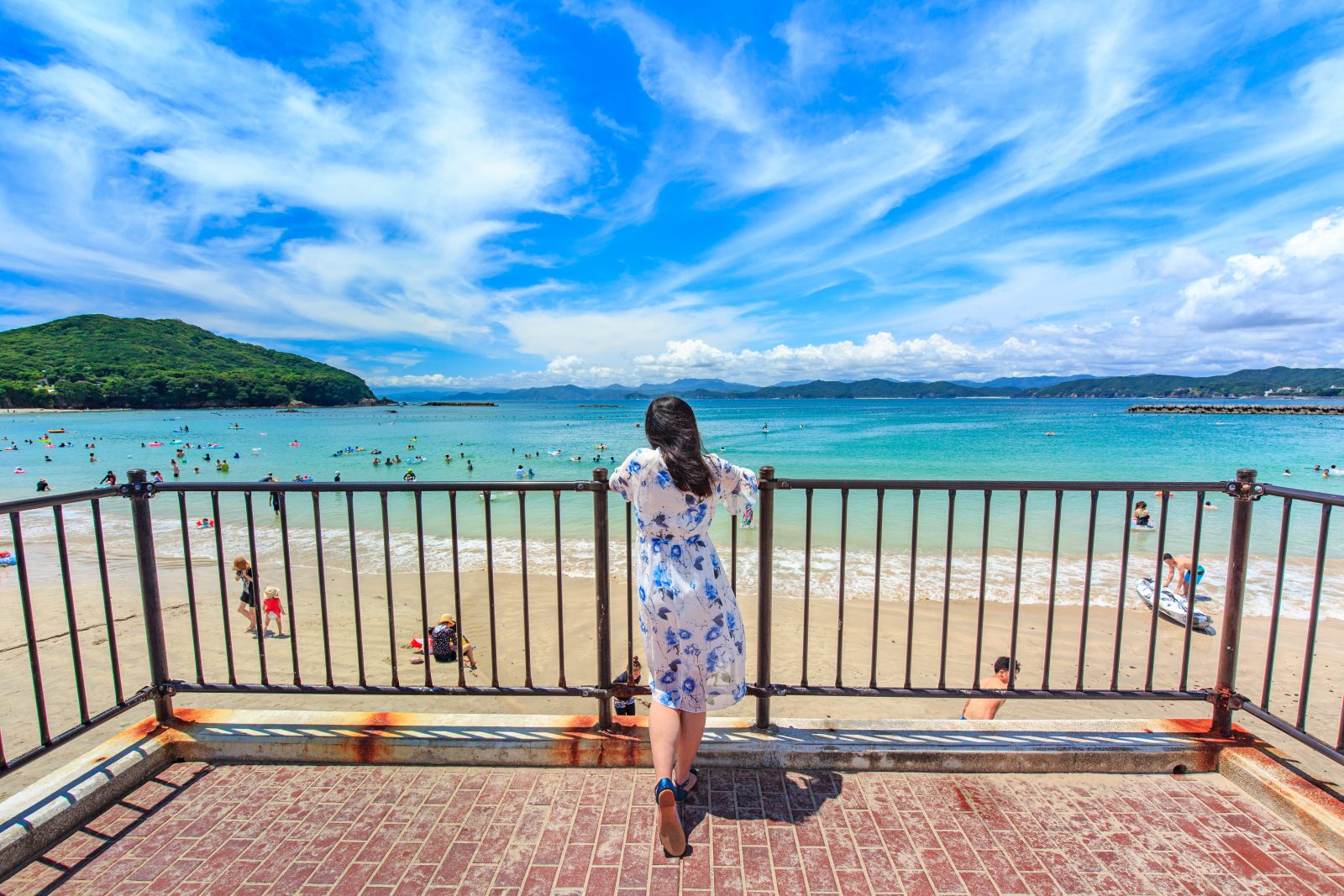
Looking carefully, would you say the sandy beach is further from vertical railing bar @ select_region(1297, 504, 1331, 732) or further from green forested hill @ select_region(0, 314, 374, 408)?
green forested hill @ select_region(0, 314, 374, 408)

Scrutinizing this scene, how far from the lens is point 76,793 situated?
259cm

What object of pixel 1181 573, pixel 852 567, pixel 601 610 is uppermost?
pixel 601 610

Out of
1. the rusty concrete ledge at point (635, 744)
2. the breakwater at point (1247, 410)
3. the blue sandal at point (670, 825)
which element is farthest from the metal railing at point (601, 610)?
the breakwater at point (1247, 410)

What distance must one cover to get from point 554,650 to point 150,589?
5.48m

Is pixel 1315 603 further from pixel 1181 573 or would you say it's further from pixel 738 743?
pixel 1181 573

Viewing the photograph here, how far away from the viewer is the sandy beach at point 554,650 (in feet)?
20.8

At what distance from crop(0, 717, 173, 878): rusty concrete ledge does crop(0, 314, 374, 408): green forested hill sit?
145m

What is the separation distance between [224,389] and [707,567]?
156455 millimetres

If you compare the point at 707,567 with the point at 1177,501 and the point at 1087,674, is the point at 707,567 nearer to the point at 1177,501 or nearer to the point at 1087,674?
the point at 1087,674

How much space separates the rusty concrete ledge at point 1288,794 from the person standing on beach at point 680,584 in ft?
8.15

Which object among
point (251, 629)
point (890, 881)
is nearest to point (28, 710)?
point (251, 629)

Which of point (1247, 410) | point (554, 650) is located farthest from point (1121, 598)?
point (1247, 410)

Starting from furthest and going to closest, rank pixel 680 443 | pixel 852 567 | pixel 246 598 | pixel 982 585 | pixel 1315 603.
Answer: pixel 852 567
pixel 246 598
pixel 982 585
pixel 1315 603
pixel 680 443

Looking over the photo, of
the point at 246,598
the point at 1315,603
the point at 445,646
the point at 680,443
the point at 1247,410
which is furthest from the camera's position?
the point at 1247,410
